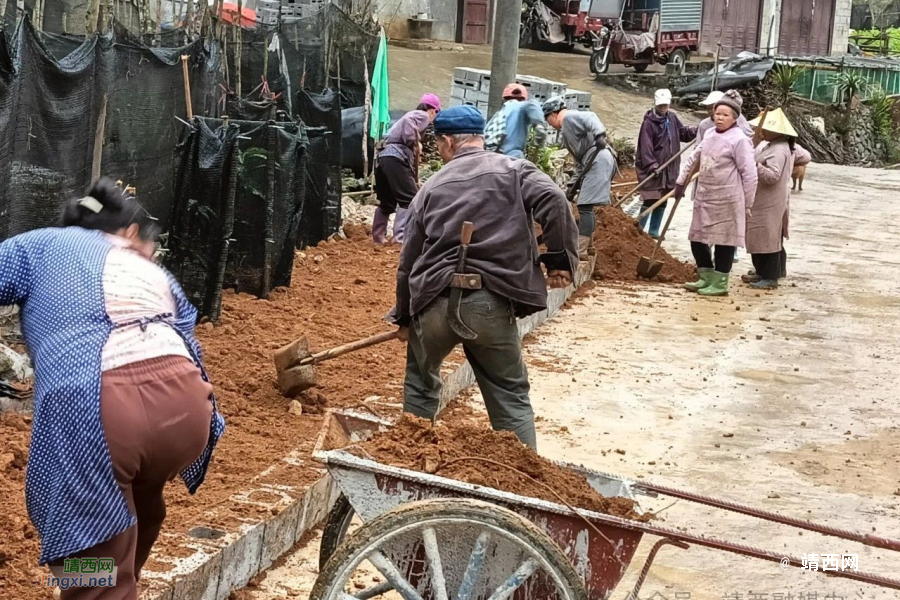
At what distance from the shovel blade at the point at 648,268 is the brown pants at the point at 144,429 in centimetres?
884

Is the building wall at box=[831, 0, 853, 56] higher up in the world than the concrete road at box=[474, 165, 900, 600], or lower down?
higher up

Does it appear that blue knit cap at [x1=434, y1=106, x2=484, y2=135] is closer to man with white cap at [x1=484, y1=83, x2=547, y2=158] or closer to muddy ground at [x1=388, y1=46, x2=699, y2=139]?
man with white cap at [x1=484, y1=83, x2=547, y2=158]

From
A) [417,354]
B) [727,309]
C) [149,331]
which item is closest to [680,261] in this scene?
[727,309]

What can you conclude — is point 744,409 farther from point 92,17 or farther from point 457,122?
point 92,17

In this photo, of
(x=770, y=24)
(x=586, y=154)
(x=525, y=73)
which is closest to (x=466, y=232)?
(x=586, y=154)

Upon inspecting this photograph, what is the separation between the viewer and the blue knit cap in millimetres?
5348

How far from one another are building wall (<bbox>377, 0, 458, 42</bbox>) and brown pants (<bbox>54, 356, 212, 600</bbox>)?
28.2 meters

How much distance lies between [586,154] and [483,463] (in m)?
7.63

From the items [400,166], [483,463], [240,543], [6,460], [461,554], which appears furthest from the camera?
[400,166]

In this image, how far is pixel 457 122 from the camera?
5.35 m

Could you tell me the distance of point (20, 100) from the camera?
6637 millimetres

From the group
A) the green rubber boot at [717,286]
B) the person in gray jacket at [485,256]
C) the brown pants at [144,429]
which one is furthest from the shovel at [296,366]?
the green rubber boot at [717,286]

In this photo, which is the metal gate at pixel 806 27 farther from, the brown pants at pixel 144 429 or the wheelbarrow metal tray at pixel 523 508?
the brown pants at pixel 144 429

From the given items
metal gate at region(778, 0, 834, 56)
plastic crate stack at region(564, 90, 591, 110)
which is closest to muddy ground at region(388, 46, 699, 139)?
plastic crate stack at region(564, 90, 591, 110)
